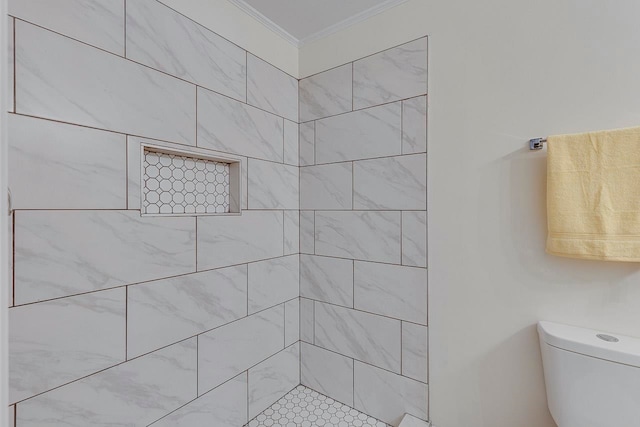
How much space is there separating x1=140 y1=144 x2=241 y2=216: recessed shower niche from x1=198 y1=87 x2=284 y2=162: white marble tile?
2.8 inches

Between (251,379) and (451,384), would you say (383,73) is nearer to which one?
(451,384)

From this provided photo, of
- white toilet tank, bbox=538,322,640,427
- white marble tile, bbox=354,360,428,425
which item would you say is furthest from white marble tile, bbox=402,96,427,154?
white marble tile, bbox=354,360,428,425

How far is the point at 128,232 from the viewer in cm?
98

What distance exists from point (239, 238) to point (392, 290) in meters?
0.75

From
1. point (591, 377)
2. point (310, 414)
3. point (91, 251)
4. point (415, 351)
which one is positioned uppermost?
point (91, 251)

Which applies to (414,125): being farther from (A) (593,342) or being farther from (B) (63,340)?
(B) (63,340)

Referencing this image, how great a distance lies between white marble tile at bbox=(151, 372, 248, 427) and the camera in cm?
112

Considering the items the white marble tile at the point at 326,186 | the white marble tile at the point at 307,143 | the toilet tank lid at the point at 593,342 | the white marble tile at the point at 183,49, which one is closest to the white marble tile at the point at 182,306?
the white marble tile at the point at 326,186

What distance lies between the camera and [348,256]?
4.91ft

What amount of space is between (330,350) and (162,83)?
4.73 ft

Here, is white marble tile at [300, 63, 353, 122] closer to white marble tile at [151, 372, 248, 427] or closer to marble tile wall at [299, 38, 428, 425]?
marble tile wall at [299, 38, 428, 425]

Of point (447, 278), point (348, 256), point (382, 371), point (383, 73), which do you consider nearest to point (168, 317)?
point (348, 256)

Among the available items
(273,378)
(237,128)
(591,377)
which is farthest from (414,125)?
(273,378)

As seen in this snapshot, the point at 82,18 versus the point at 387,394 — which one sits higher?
the point at 82,18
